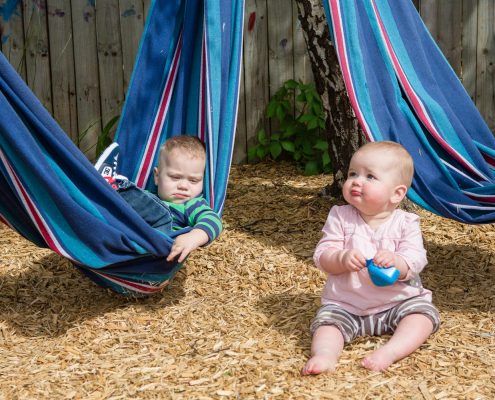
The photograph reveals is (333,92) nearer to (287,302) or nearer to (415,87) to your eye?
(415,87)

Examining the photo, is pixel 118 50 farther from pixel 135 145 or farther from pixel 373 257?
pixel 373 257

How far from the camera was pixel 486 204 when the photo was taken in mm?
3213

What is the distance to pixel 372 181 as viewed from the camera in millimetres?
2914

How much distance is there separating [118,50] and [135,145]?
7.02ft

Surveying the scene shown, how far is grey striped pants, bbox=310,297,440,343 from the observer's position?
291 centimetres

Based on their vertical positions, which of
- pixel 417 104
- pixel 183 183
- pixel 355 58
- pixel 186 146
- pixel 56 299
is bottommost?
pixel 56 299

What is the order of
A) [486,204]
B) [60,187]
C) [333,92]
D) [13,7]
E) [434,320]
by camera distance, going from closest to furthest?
1. [60,187]
2. [434,320]
3. [486,204]
4. [333,92]
5. [13,7]

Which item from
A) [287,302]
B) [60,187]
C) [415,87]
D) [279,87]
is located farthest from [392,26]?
[279,87]

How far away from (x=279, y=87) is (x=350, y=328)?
305 centimetres

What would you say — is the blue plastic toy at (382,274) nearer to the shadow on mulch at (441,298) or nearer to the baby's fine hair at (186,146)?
the shadow on mulch at (441,298)

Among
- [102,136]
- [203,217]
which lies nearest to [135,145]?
[203,217]

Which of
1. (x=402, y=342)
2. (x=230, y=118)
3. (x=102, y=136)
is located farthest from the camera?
(x=102, y=136)

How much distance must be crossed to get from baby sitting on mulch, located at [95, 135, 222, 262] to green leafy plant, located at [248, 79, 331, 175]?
2042 millimetres

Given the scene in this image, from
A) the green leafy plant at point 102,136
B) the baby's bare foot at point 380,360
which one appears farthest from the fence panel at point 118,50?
the baby's bare foot at point 380,360
